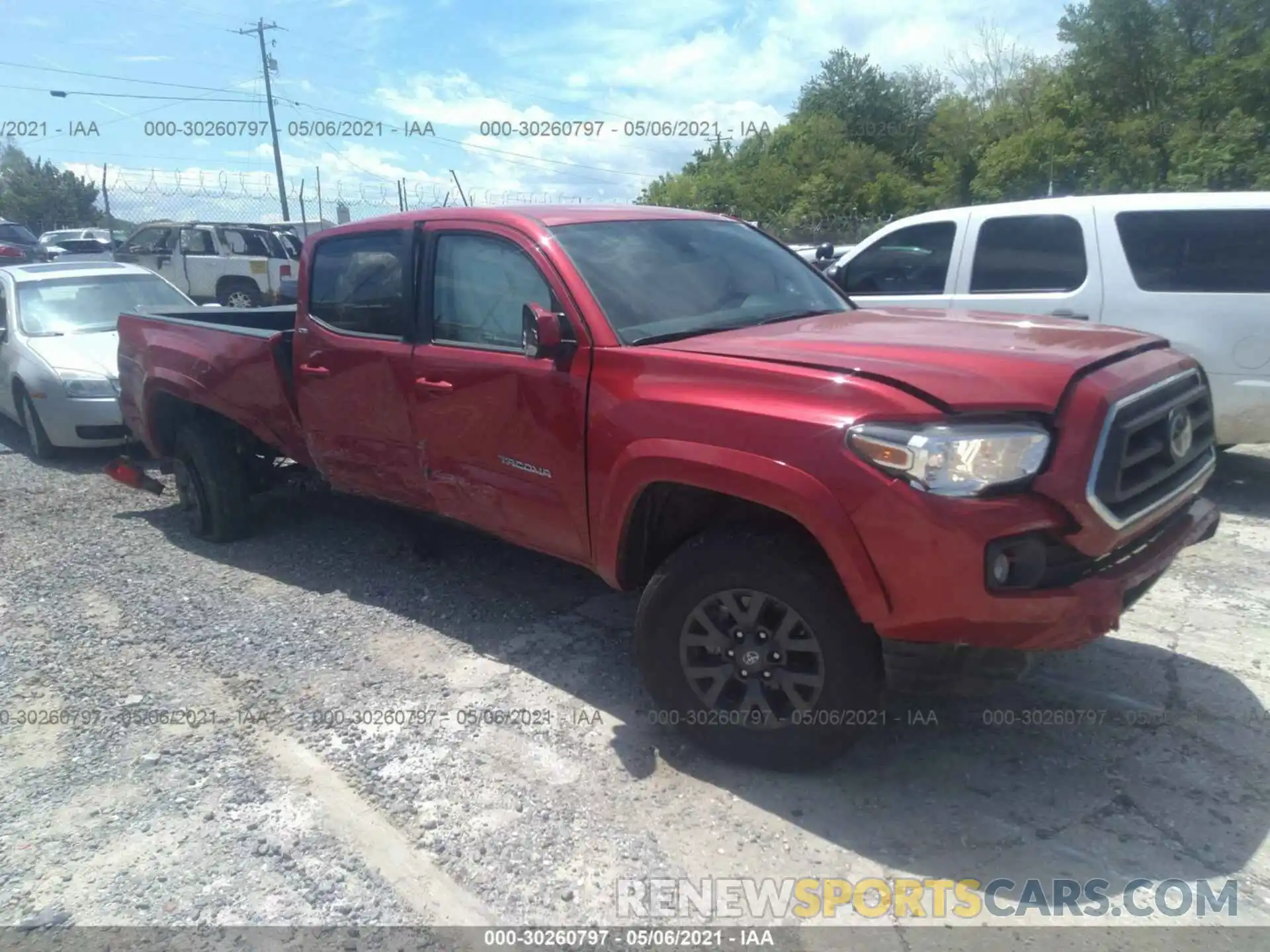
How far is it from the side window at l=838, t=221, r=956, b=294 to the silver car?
16.4 ft

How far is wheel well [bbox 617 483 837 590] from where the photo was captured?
3.28m

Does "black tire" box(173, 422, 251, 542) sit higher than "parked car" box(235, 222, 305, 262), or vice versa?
"parked car" box(235, 222, 305, 262)

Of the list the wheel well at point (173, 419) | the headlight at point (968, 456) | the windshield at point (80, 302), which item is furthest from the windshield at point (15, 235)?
the headlight at point (968, 456)

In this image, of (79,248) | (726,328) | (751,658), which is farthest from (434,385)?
(79,248)

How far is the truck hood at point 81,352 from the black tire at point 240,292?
8.96 metres

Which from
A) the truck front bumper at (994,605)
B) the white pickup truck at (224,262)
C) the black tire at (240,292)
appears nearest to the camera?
the truck front bumper at (994,605)

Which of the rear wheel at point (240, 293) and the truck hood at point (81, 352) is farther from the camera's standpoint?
the rear wheel at point (240, 293)

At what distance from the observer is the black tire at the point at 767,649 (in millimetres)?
3014

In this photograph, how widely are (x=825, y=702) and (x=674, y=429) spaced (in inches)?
40.1

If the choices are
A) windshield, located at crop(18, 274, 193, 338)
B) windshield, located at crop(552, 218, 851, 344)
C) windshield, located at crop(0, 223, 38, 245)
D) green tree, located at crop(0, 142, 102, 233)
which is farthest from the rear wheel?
green tree, located at crop(0, 142, 102, 233)

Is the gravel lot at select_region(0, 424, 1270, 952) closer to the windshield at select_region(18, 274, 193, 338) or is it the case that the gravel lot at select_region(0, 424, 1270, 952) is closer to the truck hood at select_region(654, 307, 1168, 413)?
the truck hood at select_region(654, 307, 1168, 413)

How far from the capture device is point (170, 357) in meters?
5.80

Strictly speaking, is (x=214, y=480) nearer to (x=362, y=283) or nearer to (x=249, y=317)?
(x=249, y=317)

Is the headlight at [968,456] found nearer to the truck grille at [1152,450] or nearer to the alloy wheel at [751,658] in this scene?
the truck grille at [1152,450]
